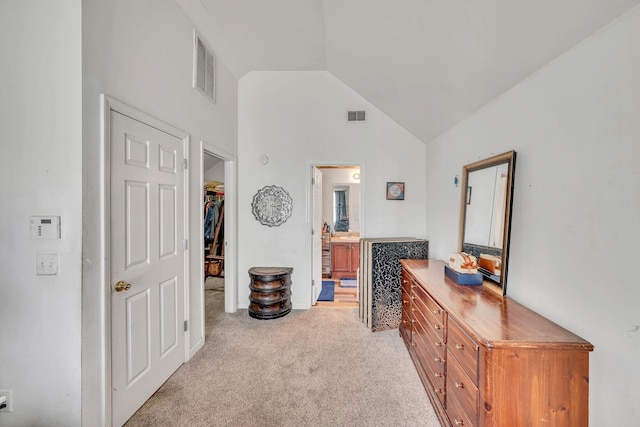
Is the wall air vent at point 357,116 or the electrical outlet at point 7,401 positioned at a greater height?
the wall air vent at point 357,116

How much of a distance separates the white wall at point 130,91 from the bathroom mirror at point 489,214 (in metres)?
2.46

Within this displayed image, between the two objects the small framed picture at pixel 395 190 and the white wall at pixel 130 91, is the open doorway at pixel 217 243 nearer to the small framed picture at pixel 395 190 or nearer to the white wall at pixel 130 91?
the white wall at pixel 130 91

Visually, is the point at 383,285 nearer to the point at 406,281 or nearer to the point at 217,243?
the point at 406,281

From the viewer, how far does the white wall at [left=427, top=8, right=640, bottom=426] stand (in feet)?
3.35

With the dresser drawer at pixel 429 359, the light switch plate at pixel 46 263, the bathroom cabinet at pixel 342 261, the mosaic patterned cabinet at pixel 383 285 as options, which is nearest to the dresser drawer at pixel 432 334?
the dresser drawer at pixel 429 359

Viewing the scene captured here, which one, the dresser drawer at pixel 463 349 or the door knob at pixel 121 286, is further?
the door knob at pixel 121 286

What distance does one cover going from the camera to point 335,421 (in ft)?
5.61

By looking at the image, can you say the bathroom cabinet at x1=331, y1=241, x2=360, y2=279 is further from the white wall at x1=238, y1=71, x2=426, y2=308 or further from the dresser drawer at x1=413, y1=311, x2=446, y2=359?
the dresser drawer at x1=413, y1=311, x2=446, y2=359

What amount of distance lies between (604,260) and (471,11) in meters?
1.45

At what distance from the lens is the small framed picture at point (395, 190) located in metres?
3.50

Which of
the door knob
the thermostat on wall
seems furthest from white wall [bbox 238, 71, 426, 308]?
the thermostat on wall

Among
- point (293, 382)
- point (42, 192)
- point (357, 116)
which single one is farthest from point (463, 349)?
point (357, 116)

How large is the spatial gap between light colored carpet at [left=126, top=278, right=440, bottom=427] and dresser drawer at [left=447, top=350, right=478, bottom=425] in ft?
1.09

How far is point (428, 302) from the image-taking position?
192 cm
